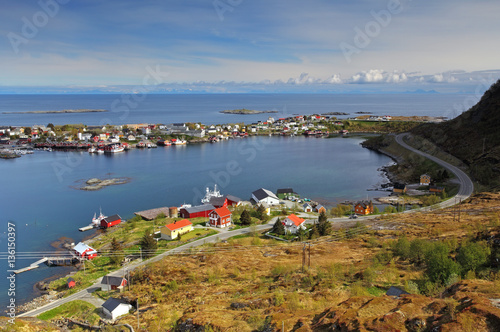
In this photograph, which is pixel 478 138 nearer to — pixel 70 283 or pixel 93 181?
pixel 70 283

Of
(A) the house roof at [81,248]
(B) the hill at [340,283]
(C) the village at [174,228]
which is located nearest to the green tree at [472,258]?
(B) the hill at [340,283]

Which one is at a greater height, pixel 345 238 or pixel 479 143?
pixel 479 143

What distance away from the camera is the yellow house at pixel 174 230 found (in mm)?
19016

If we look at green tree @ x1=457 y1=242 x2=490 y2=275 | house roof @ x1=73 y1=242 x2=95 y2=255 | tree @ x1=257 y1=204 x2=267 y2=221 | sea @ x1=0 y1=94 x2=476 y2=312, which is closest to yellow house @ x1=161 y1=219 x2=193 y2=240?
house roof @ x1=73 y1=242 x2=95 y2=255

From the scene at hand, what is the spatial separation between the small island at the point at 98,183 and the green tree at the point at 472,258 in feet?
99.0

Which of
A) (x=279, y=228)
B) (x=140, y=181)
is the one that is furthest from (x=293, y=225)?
(x=140, y=181)

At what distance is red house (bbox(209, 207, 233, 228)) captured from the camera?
820 inches

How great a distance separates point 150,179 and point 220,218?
17181 millimetres

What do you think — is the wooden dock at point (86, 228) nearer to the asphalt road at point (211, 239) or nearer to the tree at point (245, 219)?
the asphalt road at point (211, 239)

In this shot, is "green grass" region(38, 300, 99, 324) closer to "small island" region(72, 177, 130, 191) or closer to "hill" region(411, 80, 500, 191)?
"small island" region(72, 177, 130, 191)

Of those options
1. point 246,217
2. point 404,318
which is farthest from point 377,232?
point 404,318

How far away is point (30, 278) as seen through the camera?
640 inches

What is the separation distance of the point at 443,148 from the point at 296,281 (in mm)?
34267

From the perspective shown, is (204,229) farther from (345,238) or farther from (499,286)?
(499,286)
